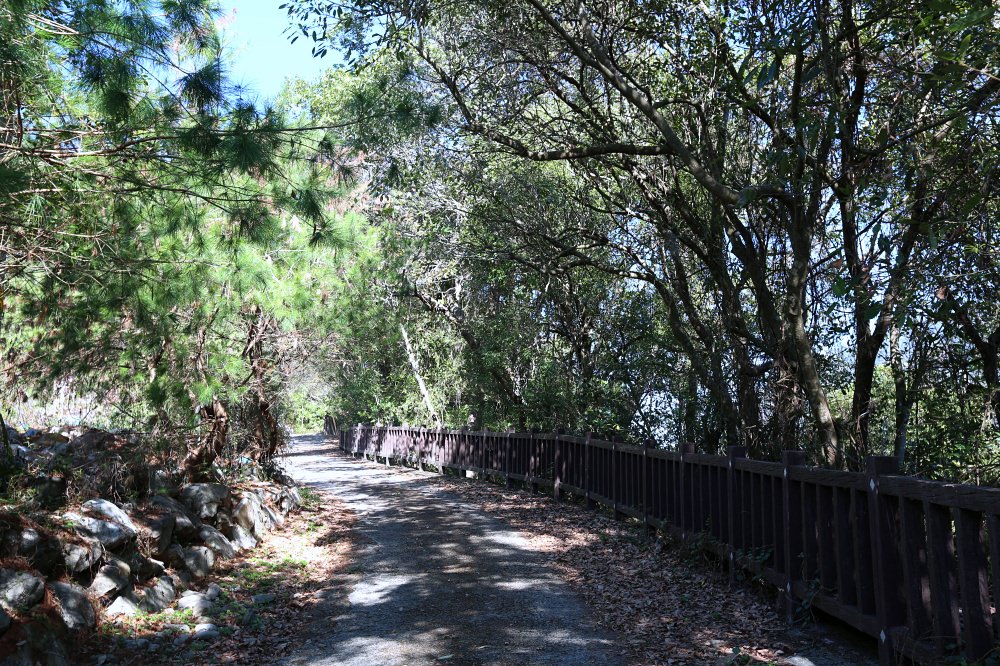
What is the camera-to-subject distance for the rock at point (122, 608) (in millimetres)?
5988

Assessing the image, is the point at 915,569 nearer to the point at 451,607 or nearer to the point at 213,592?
the point at 451,607

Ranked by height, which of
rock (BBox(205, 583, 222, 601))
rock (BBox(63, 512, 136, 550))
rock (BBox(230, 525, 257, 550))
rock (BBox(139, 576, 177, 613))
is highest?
rock (BBox(63, 512, 136, 550))

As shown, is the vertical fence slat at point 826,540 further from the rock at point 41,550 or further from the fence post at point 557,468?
the fence post at point 557,468

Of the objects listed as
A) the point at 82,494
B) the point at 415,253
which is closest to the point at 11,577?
the point at 82,494

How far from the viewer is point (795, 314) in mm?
7715

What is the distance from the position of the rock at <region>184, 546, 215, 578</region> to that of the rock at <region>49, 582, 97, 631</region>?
6.58 feet

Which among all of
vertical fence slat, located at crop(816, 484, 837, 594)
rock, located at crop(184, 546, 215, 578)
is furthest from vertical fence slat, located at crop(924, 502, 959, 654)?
rock, located at crop(184, 546, 215, 578)

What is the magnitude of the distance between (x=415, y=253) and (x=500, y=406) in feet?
14.8

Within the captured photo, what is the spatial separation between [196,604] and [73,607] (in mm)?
1391

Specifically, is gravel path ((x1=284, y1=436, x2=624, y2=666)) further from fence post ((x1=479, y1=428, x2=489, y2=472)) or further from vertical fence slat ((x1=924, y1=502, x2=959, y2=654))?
fence post ((x1=479, y1=428, x2=489, y2=472))

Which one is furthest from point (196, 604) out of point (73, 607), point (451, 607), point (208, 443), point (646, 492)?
point (646, 492)

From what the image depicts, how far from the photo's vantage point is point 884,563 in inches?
170

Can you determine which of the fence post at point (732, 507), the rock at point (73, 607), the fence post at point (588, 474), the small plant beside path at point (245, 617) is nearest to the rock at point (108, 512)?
the small plant beside path at point (245, 617)

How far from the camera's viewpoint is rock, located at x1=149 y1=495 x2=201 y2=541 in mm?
7973
